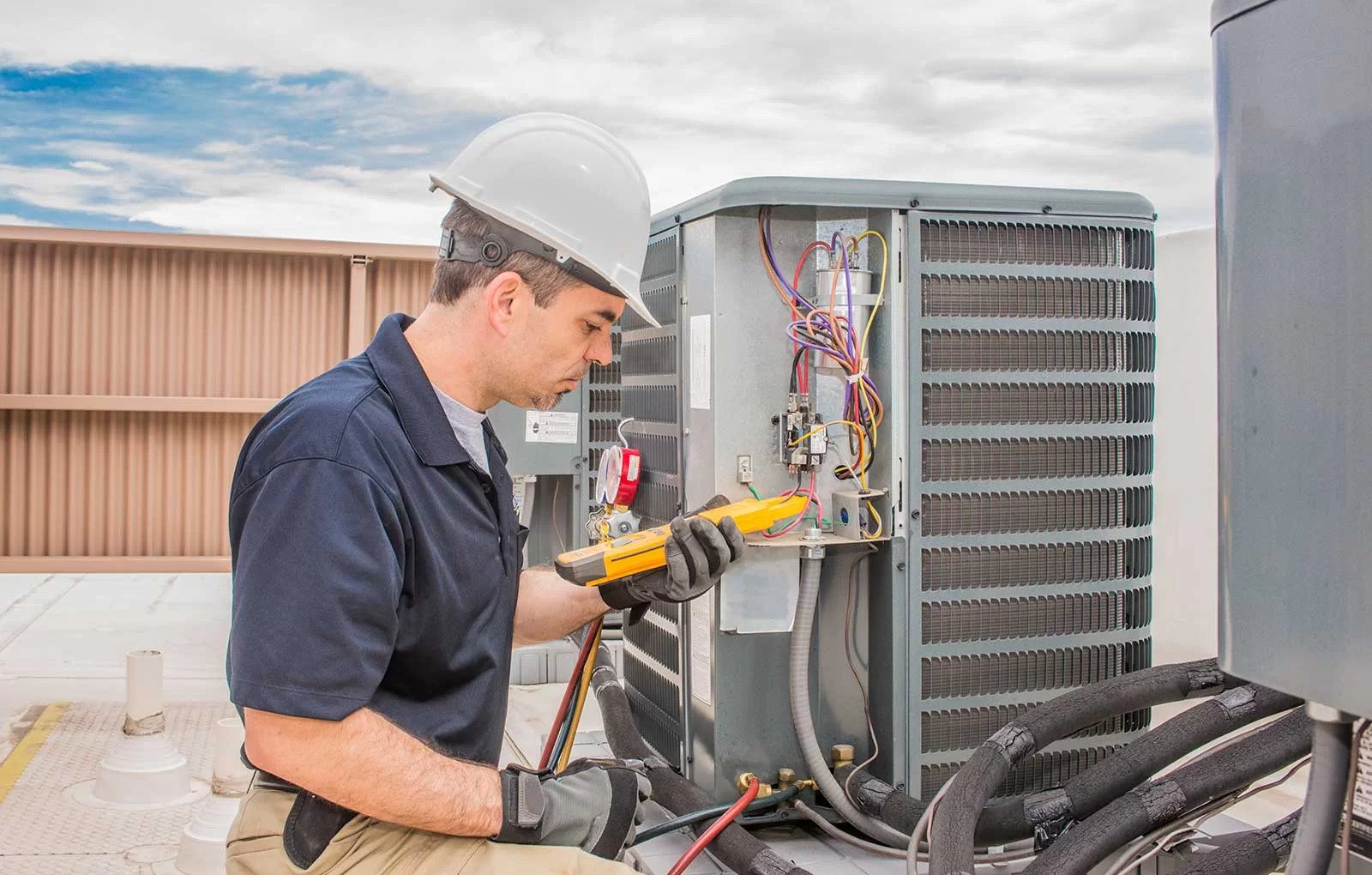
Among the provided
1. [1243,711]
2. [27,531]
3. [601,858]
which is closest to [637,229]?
[601,858]

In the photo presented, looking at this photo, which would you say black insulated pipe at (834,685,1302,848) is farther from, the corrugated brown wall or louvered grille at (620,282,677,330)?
the corrugated brown wall

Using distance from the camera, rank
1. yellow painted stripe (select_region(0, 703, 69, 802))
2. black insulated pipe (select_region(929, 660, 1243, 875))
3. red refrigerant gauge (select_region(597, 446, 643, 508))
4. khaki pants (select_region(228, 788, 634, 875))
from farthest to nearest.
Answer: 1. yellow painted stripe (select_region(0, 703, 69, 802))
2. red refrigerant gauge (select_region(597, 446, 643, 508))
3. black insulated pipe (select_region(929, 660, 1243, 875))
4. khaki pants (select_region(228, 788, 634, 875))

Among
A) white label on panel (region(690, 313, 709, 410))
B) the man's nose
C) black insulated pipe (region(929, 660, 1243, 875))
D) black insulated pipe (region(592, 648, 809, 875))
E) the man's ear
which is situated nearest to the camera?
the man's ear

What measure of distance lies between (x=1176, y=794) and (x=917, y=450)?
794 millimetres

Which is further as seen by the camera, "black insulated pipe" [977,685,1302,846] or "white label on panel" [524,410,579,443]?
"white label on panel" [524,410,579,443]

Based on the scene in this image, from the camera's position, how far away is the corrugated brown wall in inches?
299

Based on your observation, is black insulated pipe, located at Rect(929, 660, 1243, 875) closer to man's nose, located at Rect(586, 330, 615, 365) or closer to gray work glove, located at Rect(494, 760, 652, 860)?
gray work glove, located at Rect(494, 760, 652, 860)

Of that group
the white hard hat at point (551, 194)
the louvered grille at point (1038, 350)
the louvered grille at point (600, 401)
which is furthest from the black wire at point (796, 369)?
the louvered grille at point (600, 401)

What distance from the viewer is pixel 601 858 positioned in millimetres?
1687

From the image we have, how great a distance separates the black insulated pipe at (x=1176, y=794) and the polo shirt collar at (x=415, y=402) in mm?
1172

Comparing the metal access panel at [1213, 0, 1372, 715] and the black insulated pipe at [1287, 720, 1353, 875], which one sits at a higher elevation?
the metal access panel at [1213, 0, 1372, 715]

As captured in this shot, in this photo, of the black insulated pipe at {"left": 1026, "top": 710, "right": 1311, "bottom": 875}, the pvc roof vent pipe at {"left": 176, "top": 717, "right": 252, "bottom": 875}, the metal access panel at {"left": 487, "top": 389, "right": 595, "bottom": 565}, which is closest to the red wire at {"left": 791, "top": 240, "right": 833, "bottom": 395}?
the black insulated pipe at {"left": 1026, "top": 710, "right": 1311, "bottom": 875}

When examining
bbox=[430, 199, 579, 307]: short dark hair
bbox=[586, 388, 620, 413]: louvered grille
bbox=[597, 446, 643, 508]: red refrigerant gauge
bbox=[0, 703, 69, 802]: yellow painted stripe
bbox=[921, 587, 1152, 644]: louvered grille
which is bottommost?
bbox=[0, 703, 69, 802]: yellow painted stripe

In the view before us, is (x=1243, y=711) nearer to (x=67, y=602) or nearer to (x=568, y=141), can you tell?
(x=568, y=141)
